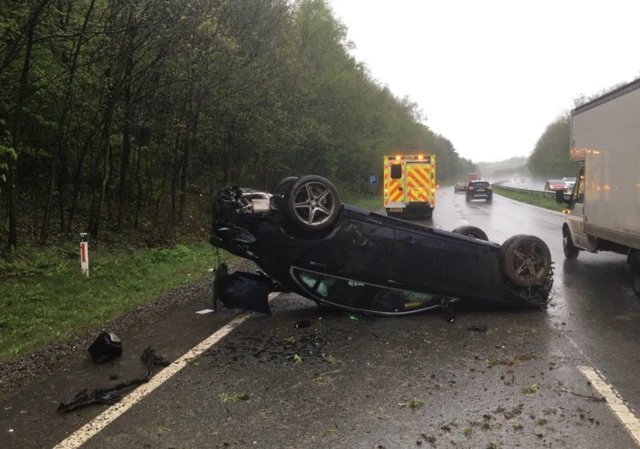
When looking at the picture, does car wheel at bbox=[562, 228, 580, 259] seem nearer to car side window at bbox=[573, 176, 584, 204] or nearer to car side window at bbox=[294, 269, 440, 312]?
car side window at bbox=[573, 176, 584, 204]

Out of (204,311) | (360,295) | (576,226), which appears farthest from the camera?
(576,226)

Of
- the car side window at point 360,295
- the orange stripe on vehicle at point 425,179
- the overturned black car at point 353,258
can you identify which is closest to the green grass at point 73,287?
the overturned black car at point 353,258

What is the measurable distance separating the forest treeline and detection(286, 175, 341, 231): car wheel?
3.78 metres

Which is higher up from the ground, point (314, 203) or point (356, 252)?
point (314, 203)

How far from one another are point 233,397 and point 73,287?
209 inches

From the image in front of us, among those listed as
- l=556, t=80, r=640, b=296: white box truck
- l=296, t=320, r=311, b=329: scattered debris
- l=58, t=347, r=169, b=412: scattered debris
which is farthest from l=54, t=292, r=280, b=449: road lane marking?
l=556, t=80, r=640, b=296: white box truck

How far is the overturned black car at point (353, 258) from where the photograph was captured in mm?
5699

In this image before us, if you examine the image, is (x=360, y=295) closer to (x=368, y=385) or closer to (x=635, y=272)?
(x=368, y=385)

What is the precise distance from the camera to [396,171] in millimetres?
22766

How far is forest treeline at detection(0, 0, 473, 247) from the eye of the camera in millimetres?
9719

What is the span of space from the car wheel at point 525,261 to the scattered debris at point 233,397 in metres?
3.85

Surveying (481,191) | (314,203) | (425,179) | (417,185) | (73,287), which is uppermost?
(425,179)

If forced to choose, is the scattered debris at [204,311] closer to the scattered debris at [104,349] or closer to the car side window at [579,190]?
the scattered debris at [104,349]

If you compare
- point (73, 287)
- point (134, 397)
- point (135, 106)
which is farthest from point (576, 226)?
point (135, 106)
